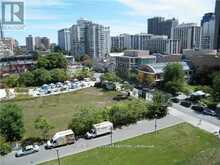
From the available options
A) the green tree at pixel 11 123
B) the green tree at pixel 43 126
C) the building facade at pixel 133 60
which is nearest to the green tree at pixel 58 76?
the building facade at pixel 133 60

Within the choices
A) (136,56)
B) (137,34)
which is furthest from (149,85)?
(137,34)

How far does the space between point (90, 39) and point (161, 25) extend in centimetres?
1955

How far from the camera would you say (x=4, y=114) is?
1141cm

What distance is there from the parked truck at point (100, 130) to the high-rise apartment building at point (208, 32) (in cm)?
3363

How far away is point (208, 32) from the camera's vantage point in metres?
41.8

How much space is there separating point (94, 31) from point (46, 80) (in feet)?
63.4

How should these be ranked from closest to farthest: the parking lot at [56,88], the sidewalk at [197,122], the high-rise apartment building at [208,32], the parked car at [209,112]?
the sidewalk at [197,122]
the parked car at [209,112]
the parking lot at [56,88]
the high-rise apartment building at [208,32]

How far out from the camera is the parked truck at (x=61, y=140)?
11336 mm

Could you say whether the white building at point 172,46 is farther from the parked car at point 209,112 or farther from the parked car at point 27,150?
the parked car at point 27,150

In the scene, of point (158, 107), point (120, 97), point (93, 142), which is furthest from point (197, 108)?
point (93, 142)

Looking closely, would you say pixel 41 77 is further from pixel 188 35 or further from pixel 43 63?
pixel 188 35

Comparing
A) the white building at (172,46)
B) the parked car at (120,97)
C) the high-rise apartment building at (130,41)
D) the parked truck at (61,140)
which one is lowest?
the parked truck at (61,140)

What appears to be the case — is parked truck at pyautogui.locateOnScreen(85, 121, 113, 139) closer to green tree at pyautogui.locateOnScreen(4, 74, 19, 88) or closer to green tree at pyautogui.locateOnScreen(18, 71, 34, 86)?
green tree at pyautogui.locateOnScreen(18, 71, 34, 86)

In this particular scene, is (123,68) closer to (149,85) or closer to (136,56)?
→ (136,56)
